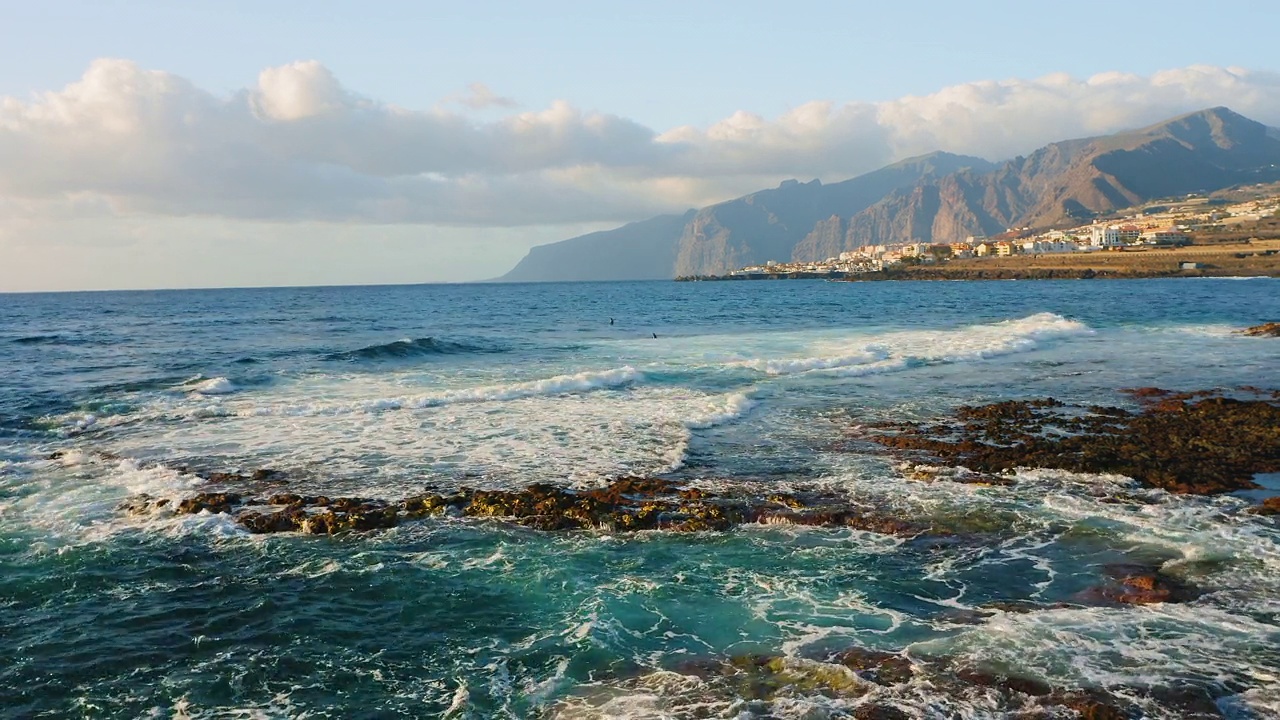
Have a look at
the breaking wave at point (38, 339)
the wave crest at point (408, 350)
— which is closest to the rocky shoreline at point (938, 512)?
the wave crest at point (408, 350)

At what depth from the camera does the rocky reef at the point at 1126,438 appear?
15.5 meters

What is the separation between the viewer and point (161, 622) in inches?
383

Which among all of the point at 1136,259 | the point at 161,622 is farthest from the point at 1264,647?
the point at 1136,259

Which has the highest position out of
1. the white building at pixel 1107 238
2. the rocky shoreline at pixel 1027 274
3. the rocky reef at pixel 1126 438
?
the white building at pixel 1107 238

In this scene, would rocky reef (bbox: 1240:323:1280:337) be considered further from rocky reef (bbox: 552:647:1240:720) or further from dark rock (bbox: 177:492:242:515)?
dark rock (bbox: 177:492:242:515)

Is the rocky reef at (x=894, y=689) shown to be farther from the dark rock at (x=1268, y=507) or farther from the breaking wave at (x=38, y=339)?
the breaking wave at (x=38, y=339)

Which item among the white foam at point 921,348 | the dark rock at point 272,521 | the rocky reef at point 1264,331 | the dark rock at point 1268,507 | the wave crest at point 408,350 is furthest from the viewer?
the rocky reef at point 1264,331

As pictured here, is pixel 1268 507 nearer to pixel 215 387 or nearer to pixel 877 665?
pixel 877 665

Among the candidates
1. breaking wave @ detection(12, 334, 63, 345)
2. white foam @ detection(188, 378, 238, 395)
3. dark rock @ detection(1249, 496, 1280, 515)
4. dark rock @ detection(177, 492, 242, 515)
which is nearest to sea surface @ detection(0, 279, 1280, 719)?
dark rock @ detection(1249, 496, 1280, 515)

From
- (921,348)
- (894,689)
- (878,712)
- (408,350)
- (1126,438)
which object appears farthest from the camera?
(408,350)

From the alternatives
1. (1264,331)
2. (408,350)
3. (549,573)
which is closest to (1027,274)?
(1264,331)

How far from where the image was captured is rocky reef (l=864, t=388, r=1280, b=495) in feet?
50.7

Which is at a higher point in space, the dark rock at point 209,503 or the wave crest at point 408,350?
the wave crest at point 408,350

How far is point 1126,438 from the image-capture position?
18.0 meters
